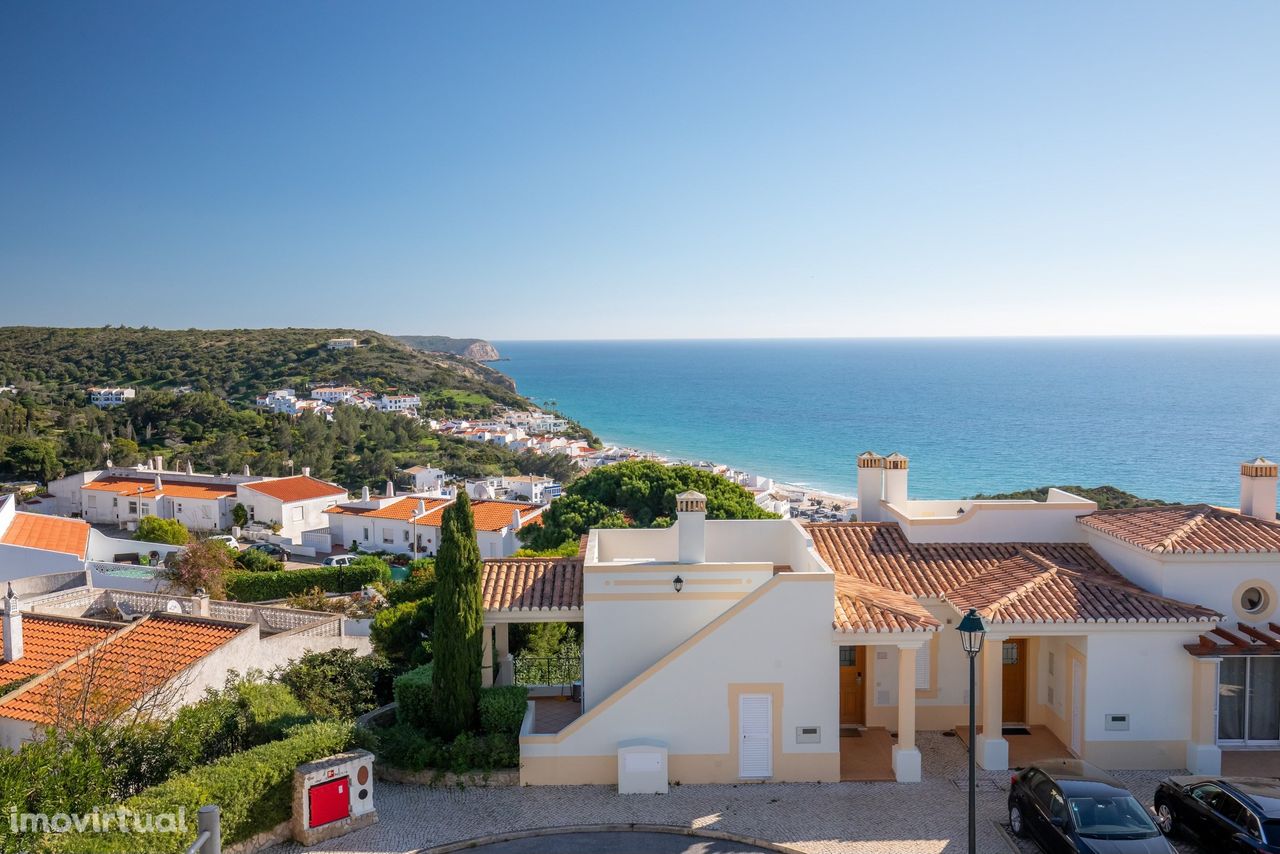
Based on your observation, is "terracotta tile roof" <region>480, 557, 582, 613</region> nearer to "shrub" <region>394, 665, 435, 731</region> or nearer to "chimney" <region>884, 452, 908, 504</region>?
"shrub" <region>394, 665, 435, 731</region>

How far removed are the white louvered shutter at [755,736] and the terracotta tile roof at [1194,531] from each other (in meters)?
7.60

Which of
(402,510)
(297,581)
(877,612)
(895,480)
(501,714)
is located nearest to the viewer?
(877,612)

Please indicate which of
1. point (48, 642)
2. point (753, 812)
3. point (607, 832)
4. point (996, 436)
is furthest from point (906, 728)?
point (996, 436)

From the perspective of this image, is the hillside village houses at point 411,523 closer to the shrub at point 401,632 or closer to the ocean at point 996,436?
the shrub at point 401,632

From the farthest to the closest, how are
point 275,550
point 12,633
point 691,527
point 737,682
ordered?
point 275,550 → point 12,633 → point 691,527 → point 737,682

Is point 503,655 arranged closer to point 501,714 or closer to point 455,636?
point 501,714

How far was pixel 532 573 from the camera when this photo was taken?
17.5 metres

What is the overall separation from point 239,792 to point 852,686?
1086 cm

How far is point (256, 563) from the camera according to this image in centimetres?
4441

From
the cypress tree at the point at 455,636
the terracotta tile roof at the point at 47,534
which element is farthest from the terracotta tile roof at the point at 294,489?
the cypress tree at the point at 455,636

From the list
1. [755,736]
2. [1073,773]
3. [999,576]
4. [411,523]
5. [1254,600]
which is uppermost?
[999,576]

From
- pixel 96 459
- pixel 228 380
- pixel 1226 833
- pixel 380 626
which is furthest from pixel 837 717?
pixel 228 380

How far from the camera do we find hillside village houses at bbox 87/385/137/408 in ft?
355

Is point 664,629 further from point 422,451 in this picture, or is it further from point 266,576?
point 422,451
